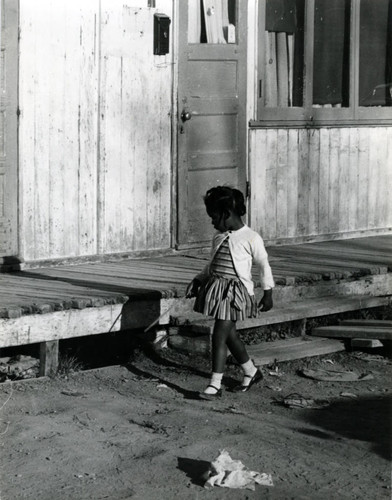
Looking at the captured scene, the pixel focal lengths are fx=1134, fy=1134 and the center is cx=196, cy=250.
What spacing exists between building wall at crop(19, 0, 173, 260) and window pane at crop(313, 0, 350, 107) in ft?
6.70

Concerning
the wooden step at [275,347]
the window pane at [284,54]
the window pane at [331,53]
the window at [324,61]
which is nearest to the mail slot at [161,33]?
the window at [324,61]

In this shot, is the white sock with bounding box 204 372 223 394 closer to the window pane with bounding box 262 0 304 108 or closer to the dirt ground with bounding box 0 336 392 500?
the dirt ground with bounding box 0 336 392 500

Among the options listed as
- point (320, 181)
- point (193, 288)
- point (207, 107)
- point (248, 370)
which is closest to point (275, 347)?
point (248, 370)

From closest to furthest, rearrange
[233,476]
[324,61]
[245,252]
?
[233,476] → [245,252] → [324,61]

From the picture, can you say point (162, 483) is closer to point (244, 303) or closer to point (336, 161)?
point (244, 303)

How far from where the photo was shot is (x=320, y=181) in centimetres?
1121

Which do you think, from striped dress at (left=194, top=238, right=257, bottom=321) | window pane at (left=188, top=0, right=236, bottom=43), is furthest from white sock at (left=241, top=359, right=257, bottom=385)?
window pane at (left=188, top=0, right=236, bottom=43)

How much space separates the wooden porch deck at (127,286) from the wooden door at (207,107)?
48 cm

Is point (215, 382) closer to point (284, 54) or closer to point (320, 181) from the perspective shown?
point (320, 181)

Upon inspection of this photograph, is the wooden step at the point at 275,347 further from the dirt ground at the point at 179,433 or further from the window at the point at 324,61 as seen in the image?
the window at the point at 324,61

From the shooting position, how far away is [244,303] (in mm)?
7125

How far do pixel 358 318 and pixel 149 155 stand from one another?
2.24m

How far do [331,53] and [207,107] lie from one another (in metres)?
1.93

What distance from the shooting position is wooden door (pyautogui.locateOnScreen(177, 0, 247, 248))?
9938 mm
